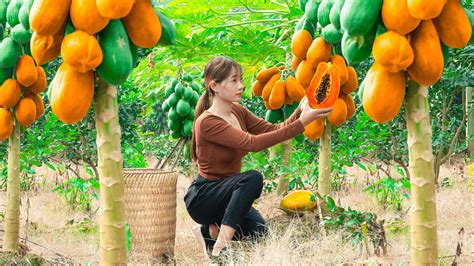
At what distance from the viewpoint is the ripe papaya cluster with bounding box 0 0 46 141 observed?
3148 millimetres

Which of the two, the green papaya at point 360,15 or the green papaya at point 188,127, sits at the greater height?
the green papaya at point 188,127

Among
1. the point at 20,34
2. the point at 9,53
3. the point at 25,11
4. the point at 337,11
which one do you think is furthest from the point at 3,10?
the point at 337,11

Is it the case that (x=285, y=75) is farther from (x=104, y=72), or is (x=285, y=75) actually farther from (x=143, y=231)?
(x=104, y=72)

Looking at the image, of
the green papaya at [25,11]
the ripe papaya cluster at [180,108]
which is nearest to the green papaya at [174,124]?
the ripe papaya cluster at [180,108]

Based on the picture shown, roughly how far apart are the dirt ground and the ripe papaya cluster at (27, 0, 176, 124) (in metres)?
1.40

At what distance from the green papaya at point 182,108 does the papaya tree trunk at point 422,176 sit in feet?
10.1

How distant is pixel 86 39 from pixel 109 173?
1.50ft

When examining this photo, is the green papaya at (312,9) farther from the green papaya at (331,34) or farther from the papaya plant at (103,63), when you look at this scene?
the papaya plant at (103,63)

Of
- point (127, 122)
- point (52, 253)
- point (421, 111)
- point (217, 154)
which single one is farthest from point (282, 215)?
point (127, 122)

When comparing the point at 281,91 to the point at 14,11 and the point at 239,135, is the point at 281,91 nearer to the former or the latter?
the point at 239,135

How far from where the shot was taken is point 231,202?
3.51 m

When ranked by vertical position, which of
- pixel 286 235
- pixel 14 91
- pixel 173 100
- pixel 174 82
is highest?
pixel 174 82

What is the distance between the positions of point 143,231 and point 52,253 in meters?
0.59

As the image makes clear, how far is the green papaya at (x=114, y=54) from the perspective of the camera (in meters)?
1.90
